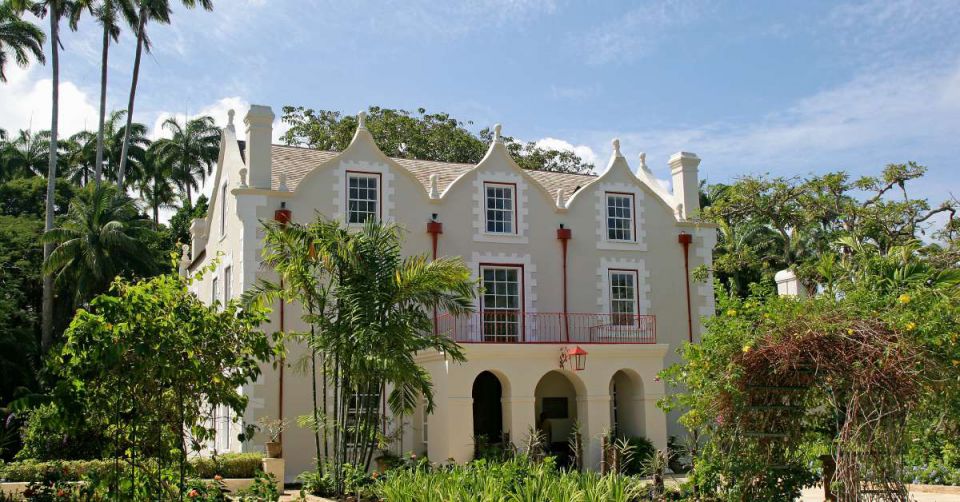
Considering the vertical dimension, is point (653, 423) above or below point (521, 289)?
below

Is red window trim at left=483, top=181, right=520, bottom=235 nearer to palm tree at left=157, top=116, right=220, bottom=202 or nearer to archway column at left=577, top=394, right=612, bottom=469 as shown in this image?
archway column at left=577, top=394, right=612, bottom=469

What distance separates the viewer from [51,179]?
1409 inches

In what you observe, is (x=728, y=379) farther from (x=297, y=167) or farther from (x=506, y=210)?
(x=297, y=167)

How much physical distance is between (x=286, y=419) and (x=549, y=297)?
7.49 m

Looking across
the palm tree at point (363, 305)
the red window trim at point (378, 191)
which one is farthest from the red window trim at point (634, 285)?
the palm tree at point (363, 305)

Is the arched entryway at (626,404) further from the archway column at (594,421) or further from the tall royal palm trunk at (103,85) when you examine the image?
the tall royal palm trunk at (103,85)

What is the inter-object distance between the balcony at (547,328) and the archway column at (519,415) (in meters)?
1.81

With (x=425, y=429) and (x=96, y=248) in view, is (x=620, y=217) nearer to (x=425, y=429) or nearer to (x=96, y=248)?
(x=425, y=429)

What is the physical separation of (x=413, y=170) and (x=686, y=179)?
7.87 metres

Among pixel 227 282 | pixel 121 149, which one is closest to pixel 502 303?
pixel 227 282

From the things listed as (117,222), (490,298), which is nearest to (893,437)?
(490,298)

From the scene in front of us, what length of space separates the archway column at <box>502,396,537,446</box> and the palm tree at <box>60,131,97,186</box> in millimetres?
38179

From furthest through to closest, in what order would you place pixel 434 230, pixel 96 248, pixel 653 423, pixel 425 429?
Answer: pixel 96 248, pixel 434 230, pixel 653 423, pixel 425 429

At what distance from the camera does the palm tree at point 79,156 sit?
168ft
